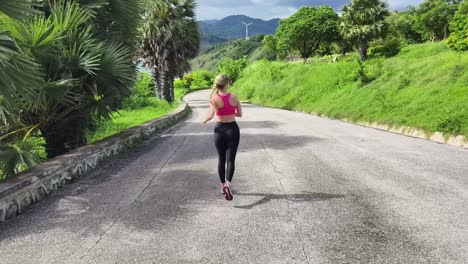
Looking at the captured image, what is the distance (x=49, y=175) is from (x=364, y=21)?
49.5 metres

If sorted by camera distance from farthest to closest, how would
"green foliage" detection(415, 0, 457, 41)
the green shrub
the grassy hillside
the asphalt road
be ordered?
the green shrub → "green foliage" detection(415, 0, 457, 41) → the grassy hillside → the asphalt road

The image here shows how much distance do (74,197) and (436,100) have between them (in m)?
13.3

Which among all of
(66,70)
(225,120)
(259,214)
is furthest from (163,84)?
(259,214)

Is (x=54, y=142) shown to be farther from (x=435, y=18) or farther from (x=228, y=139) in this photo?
(x=435, y=18)

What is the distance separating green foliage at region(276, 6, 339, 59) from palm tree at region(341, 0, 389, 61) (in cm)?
2230

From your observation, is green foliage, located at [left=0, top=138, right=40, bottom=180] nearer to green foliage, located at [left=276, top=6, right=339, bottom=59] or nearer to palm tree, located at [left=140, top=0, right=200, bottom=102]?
palm tree, located at [left=140, top=0, right=200, bottom=102]

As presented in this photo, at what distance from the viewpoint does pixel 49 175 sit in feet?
21.6

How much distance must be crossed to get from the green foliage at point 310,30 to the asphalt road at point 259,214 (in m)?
69.0

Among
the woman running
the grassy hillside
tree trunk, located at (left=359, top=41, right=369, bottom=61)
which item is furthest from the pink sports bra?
tree trunk, located at (left=359, top=41, right=369, bottom=61)

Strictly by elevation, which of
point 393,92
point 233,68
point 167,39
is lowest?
point 393,92

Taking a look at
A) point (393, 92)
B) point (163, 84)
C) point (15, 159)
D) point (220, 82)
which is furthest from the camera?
point (163, 84)

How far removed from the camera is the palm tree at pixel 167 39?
3562 centimetres

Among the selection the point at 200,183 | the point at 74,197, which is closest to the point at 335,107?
the point at 200,183

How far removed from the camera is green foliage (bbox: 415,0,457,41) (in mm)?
67312
